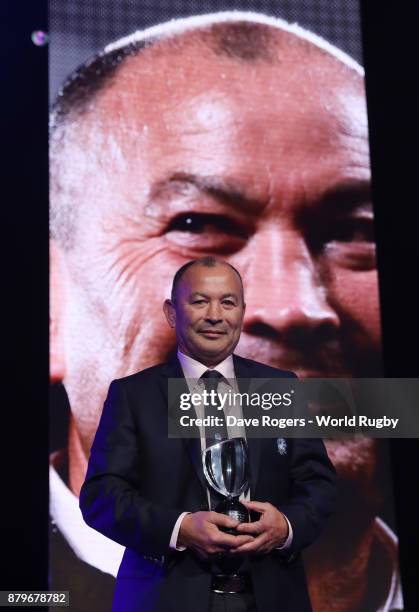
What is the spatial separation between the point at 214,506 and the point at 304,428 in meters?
0.40

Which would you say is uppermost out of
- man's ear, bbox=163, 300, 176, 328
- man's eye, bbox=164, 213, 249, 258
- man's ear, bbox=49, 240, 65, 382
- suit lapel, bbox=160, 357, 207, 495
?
man's eye, bbox=164, 213, 249, 258

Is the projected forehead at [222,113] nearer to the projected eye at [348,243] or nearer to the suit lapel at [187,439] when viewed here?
the projected eye at [348,243]

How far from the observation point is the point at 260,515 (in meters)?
1.92

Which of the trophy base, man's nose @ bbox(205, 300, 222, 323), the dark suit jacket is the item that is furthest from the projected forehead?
the trophy base

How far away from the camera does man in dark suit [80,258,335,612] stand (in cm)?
188

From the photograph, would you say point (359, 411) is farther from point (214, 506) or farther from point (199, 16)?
point (199, 16)

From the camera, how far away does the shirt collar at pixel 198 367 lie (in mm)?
2182

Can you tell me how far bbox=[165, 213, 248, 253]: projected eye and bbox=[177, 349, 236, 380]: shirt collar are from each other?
2.40 ft

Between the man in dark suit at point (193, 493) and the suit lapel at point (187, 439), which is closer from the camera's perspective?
the man in dark suit at point (193, 493)

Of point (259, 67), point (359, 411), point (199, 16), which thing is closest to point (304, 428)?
point (359, 411)

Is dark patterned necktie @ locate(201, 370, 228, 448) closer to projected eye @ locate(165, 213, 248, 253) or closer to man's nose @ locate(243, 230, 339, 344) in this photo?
man's nose @ locate(243, 230, 339, 344)

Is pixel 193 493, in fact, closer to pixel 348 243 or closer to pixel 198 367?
pixel 198 367
